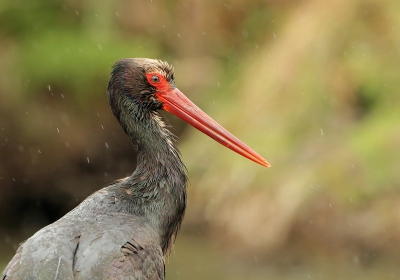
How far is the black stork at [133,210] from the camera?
13.5 ft

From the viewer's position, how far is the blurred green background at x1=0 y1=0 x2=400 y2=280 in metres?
9.85

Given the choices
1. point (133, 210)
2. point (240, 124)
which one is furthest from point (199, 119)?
point (240, 124)

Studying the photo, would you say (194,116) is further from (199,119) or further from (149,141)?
(149,141)

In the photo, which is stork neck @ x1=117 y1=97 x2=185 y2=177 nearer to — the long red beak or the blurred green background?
the long red beak

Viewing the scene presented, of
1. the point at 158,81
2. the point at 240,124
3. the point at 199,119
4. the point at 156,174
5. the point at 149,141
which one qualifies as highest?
the point at 158,81

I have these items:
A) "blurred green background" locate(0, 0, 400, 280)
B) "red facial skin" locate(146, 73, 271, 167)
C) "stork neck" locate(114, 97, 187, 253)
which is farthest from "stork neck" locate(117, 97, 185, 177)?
"blurred green background" locate(0, 0, 400, 280)

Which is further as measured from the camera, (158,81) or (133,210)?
(158,81)

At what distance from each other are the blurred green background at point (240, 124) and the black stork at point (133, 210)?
4.24m

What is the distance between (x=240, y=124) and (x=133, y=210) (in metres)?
5.96

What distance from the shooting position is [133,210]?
4.78 m

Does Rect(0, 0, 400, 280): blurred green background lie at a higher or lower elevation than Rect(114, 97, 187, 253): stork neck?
lower

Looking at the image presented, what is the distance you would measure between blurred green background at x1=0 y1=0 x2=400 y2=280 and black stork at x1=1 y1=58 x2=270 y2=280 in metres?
4.24

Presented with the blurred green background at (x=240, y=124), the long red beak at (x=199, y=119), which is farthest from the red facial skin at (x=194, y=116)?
the blurred green background at (x=240, y=124)

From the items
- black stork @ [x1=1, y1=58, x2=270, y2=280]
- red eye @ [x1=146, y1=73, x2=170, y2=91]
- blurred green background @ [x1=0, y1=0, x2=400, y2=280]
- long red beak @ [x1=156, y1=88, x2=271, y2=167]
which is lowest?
blurred green background @ [x1=0, y1=0, x2=400, y2=280]
